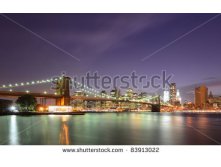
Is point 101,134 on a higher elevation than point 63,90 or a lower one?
lower

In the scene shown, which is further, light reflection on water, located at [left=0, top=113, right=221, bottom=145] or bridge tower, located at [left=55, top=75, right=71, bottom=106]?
bridge tower, located at [left=55, top=75, right=71, bottom=106]

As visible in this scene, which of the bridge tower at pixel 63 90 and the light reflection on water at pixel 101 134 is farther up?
the bridge tower at pixel 63 90

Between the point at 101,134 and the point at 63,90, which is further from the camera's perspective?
the point at 63,90

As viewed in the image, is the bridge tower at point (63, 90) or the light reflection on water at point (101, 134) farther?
the bridge tower at point (63, 90)

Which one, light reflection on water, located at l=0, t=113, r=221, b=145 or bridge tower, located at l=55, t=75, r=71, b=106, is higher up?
bridge tower, located at l=55, t=75, r=71, b=106
